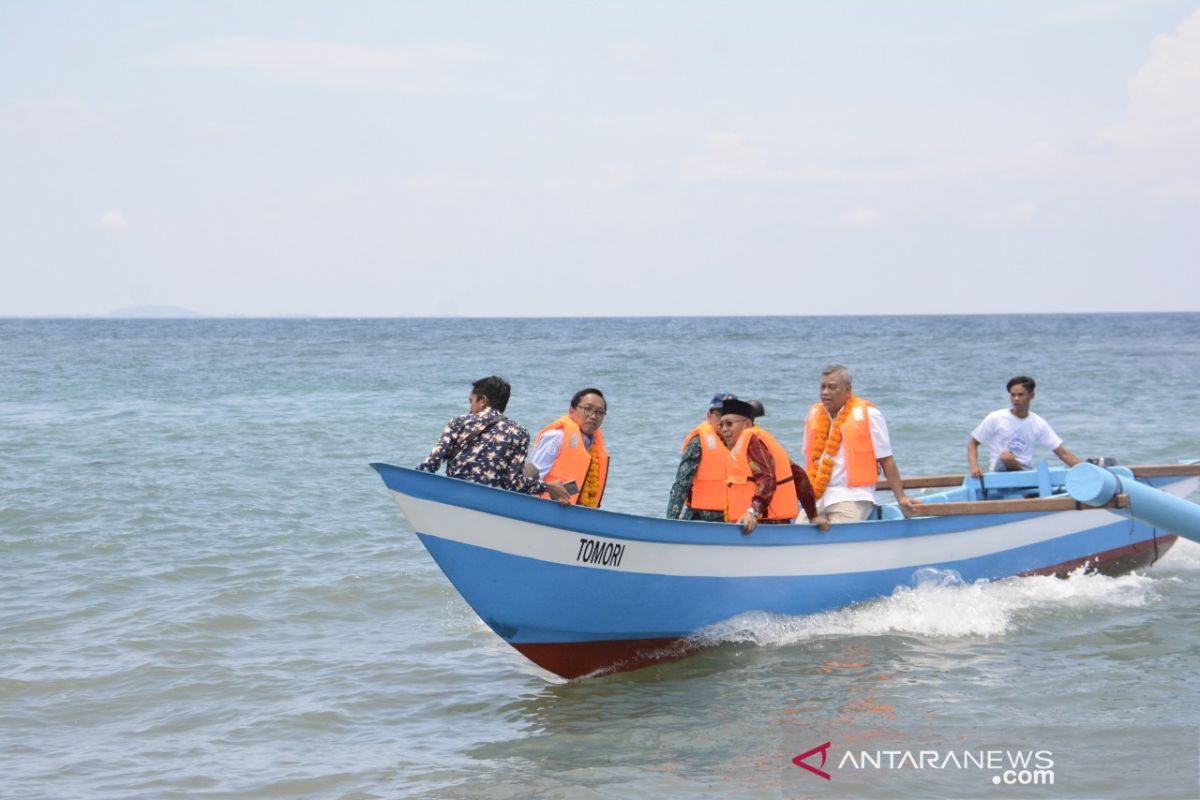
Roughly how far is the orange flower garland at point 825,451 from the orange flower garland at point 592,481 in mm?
1531

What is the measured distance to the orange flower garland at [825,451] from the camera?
827 centimetres

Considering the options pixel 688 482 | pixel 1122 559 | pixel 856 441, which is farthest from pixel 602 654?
pixel 1122 559

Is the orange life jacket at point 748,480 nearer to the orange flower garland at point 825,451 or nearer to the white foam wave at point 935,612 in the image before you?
the orange flower garland at point 825,451

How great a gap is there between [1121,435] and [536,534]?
15674 millimetres

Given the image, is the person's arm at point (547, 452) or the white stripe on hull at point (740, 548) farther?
the person's arm at point (547, 452)

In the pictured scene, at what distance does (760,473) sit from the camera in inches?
311

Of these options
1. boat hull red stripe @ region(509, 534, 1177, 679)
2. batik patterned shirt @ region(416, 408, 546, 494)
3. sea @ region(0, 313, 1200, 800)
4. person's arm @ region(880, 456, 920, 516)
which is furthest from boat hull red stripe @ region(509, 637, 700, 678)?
person's arm @ region(880, 456, 920, 516)

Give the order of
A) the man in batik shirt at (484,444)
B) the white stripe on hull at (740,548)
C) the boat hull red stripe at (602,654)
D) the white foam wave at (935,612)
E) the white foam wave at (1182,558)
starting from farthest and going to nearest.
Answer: the white foam wave at (1182,558) → the white foam wave at (935,612) → the boat hull red stripe at (602,654) → the man in batik shirt at (484,444) → the white stripe on hull at (740,548)

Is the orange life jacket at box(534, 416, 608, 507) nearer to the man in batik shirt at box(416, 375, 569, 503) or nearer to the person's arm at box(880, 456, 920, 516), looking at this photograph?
the man in batik shirt at box(416, 375, 569, 503)

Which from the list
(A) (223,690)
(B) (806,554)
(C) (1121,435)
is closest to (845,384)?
(B) (806,554)

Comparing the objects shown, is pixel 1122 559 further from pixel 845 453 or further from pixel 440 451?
pixel 440 451

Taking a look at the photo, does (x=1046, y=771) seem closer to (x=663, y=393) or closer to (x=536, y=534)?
(x=536, y=534)

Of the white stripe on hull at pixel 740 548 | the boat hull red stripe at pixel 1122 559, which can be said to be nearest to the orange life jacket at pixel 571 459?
the white stripe on hull at pixel 740 548

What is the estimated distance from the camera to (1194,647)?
27.5 ft
